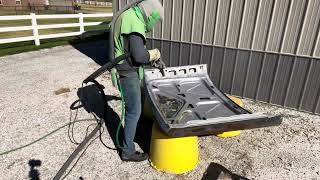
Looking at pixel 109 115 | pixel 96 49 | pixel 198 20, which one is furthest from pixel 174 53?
pixel 96 49

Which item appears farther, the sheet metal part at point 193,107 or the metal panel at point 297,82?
the metal panel at point 297,82

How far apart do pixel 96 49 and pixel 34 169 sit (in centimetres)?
892

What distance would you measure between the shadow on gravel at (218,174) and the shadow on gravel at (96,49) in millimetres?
6965

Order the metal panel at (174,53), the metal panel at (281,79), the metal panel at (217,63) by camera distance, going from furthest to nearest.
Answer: the metal panel at (174,53)
the metal panel at (217,63)
the metal panel at (281,79)

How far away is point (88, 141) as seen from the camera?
4922mm

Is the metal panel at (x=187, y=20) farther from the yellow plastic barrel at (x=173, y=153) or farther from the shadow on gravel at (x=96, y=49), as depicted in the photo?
the shadow on gravel at (x=96, y=49)

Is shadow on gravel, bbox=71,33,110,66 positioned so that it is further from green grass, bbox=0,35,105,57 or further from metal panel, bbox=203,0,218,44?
metal panel, bbox=203,0,218,44

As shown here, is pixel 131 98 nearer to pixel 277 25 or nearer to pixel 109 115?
pixel 109 115

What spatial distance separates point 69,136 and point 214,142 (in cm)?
297

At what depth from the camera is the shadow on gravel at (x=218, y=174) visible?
4145 millimetres

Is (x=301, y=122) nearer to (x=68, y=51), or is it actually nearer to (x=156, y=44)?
(x=156, y=44)

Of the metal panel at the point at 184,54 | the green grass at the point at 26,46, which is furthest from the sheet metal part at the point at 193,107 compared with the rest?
the green grass at the point at 26,46

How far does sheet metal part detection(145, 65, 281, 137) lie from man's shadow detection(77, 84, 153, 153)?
86cm

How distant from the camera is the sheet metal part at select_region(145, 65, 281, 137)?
3.80m
